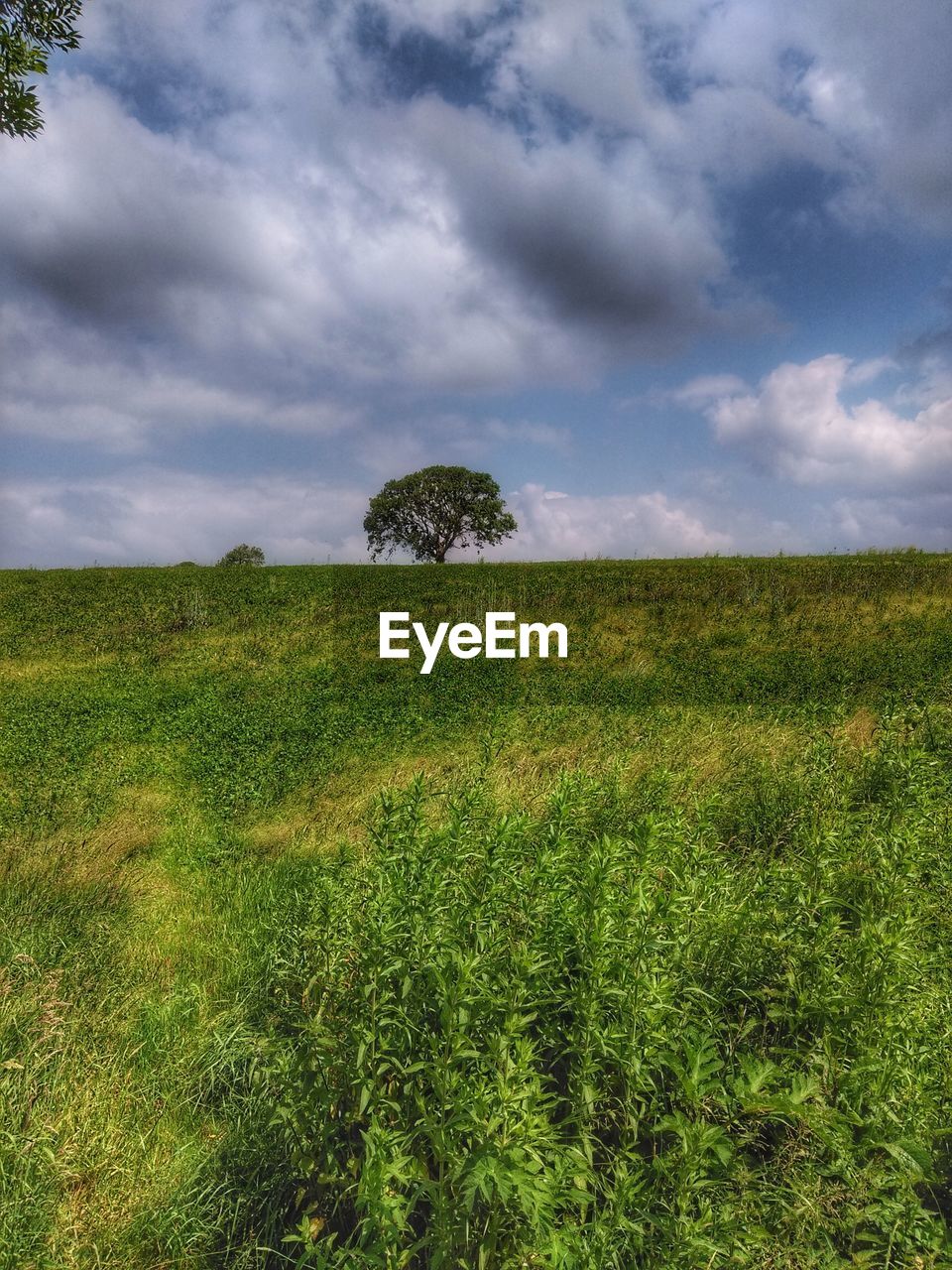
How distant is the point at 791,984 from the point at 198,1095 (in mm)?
3435

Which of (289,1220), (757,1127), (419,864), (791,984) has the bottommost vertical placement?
(289,1220)

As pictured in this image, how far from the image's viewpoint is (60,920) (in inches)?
253

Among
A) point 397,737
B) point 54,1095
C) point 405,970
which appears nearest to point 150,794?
point 397,737

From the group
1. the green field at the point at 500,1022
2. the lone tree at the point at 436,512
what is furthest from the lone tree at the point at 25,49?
the lone tree at the point at 436,512

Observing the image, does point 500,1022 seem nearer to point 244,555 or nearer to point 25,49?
point 25,49

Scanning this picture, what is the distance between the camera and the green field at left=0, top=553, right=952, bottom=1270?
2857 millimetres

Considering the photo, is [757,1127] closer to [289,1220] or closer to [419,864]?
[419,864]

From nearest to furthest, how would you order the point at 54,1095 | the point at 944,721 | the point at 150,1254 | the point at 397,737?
the point at 150,1254 → the point at 54,1095 → the point at 944,721 → the point at 397,737

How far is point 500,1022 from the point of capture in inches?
130

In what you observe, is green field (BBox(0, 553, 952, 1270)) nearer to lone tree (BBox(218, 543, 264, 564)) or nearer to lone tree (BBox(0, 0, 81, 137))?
lone tree (BBox(0, 0, 81, 137))

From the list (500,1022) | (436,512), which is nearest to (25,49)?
(500,1022)

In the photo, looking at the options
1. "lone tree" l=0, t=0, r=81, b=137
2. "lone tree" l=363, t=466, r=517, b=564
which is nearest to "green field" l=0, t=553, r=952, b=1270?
"lone tree" l=0, t=0, r=81, b=137

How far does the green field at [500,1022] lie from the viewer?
2857mm

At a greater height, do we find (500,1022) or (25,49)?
(25,49)
